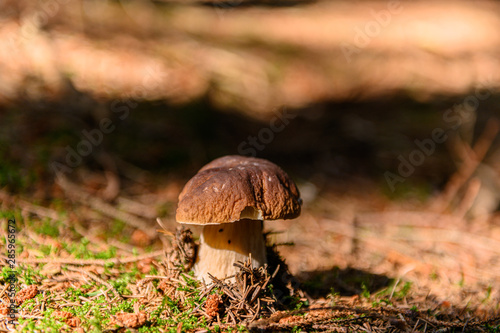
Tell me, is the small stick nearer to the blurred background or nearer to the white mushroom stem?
the white mushroom stem

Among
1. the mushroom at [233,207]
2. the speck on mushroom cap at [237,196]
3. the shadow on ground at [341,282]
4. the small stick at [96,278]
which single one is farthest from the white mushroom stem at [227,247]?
the shadow on ground at [341,282]

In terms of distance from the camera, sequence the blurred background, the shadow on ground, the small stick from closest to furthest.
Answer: the small stick < the shadow on ground < the blurred background

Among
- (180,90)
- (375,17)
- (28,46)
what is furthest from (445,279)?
(375,17)

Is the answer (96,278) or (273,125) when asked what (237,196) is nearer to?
(96,278)

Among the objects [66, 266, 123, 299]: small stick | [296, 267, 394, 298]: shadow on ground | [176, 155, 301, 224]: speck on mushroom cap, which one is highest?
[176, 155, 301, 224]: speck on mushroom cap

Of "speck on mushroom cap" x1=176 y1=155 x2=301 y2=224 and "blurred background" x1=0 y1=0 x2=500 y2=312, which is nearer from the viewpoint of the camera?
"speck on mushroom cap" x1=176 y1=155 x2=301 y2=224

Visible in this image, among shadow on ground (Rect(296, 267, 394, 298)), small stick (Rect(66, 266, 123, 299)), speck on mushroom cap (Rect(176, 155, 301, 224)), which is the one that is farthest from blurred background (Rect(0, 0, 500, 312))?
speck on mushroom cap (Rect(176, 155, 301, 224))

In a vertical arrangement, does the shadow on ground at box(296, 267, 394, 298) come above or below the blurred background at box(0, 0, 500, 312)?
below

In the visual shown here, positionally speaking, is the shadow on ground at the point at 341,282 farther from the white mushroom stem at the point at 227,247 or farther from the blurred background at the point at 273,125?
the white mushroom stem at the point at 227,247

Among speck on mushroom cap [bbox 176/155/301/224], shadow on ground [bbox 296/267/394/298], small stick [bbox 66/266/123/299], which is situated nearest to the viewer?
speck on mushroom cap [bbox 176/155/301/224]
